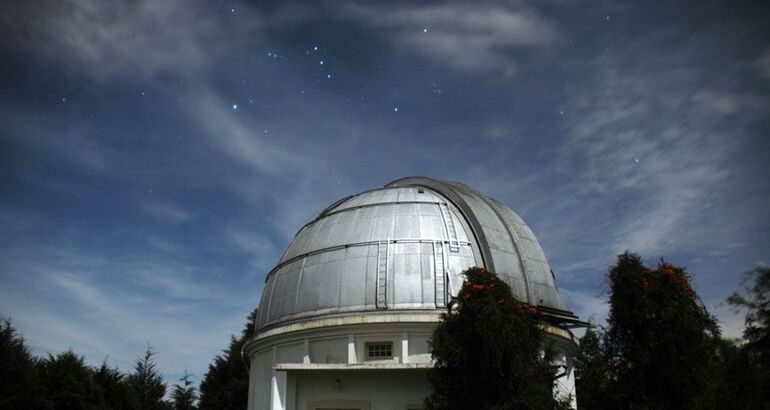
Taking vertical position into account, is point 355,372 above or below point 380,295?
below

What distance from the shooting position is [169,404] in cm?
3738

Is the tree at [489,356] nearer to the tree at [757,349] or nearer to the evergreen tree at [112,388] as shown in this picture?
the tree at [757,349]

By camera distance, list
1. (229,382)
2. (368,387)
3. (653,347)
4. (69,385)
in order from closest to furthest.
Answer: (653,347) → (368,387) → (69,385) → (229,382)

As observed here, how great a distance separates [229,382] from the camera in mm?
42156

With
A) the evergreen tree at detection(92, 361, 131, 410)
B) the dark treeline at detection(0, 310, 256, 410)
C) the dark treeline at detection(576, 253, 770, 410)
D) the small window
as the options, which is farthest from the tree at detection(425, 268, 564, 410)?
the evergreen tree at detection(92, 361, 131, 410)

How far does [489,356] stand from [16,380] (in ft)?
73.0

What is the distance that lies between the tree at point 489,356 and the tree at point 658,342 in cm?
168

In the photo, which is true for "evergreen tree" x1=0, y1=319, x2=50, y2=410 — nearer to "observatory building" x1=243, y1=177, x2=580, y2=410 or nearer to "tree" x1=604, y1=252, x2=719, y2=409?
"observatory building" x1=243, y1=177, x2=580, y2=410

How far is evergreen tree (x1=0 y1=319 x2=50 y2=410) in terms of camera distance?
2531cm

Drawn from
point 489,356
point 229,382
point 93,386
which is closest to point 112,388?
point 93,386

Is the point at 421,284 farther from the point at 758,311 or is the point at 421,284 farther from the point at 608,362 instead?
the point at 758,311

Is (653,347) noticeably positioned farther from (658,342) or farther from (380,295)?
(380,295)

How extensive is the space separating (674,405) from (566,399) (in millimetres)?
2677

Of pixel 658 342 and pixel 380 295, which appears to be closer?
pixel 658 342
